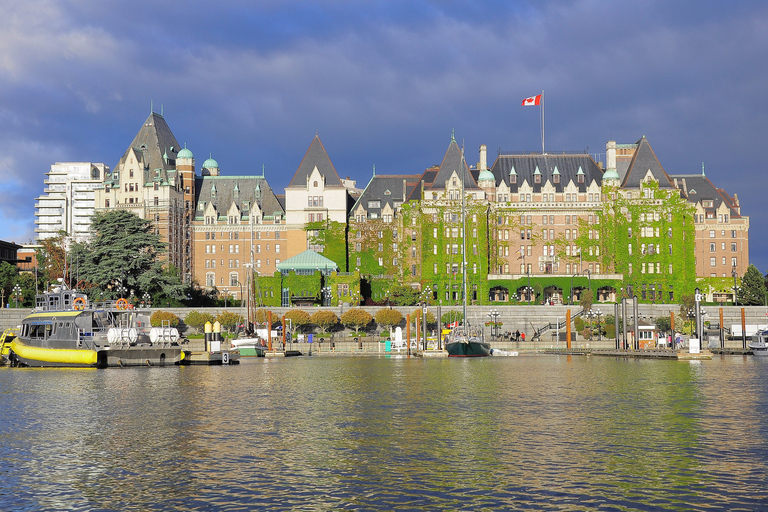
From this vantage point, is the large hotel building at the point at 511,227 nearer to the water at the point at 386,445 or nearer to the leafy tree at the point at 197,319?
the leafy tree at the point at 197,319

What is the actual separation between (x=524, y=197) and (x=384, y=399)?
9659cm

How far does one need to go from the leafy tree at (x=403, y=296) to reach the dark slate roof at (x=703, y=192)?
65810 millimetres

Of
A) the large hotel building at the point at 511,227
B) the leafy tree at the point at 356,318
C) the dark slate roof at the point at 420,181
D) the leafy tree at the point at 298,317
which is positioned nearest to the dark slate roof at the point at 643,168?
the large hotel building at the point at 511,227

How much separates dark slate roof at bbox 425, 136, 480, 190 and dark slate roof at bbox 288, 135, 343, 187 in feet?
60.5

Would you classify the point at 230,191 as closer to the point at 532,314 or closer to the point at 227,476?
the point at 532,314

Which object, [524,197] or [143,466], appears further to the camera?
[524,197]

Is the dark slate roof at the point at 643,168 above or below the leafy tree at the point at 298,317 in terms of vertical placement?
above

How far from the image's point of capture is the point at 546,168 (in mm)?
140750

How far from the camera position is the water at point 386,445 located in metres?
22.8

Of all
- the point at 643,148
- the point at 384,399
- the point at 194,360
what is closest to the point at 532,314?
the point at 643,148

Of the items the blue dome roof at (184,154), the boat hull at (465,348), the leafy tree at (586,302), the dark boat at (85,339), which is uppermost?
the blue dome roof at (184,154)

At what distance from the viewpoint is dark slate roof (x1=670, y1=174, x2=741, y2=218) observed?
162625 mm

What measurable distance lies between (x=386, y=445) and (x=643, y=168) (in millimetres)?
116599

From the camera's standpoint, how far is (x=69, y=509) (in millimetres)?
21656
